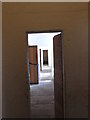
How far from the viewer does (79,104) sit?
3463mm

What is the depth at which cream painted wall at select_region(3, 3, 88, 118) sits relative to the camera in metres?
3.42

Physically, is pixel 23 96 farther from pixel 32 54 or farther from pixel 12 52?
pixel 32 54

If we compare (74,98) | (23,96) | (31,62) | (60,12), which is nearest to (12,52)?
(23,96)

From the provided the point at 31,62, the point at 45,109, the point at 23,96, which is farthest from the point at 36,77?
the point at 23,96

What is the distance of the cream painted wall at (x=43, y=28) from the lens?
3420 millimetres

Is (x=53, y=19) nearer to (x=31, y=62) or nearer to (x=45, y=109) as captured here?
(x=45, y=109)

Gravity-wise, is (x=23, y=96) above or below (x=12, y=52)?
below

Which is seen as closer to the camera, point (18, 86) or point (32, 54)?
point (18, 86)

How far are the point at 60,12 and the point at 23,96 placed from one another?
1.86 meters

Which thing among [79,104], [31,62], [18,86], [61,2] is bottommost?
[79,104]

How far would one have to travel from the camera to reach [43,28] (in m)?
3.42

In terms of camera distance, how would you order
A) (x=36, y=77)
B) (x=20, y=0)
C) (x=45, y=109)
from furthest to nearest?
(x=36, y=77), (x=45, y=109), (x=20, y=0)

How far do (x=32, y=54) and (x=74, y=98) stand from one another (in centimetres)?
616

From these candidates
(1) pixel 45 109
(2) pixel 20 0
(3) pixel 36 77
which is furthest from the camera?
(3) pixel 36 77
